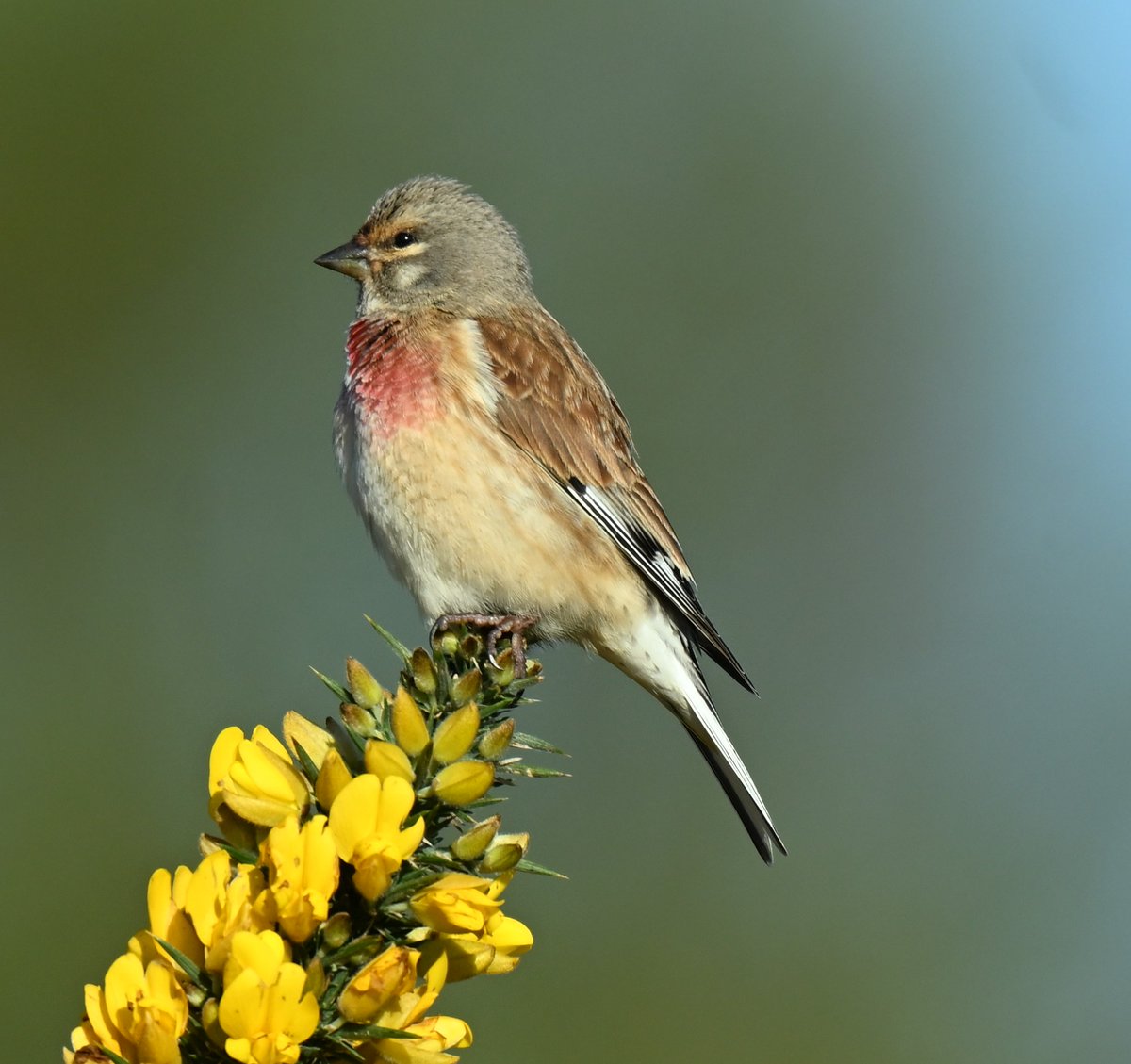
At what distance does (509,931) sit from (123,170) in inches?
271

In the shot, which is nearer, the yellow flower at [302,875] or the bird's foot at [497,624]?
the yellow flower at [302,875]

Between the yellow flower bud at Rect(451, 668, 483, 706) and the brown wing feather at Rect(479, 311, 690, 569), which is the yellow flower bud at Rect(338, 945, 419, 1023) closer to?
the yellow flower bud at Rect(451, 668, 483, 706)

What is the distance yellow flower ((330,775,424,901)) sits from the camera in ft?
5.13

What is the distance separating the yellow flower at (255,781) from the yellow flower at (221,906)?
0.09m

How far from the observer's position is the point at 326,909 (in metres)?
1.51

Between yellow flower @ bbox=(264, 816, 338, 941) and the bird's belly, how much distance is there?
256cm

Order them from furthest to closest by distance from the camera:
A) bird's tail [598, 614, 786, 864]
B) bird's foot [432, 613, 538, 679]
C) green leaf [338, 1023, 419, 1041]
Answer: bird's tail [598, 614, 786, 864] < bird's foot [432, 613, 538, 679] < green leaf [338, 1023, 419, 1041]

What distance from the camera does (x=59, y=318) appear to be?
7648 millimetres

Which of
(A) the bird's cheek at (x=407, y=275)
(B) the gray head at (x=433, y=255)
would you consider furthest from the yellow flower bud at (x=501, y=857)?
(A) the bird's cheek at (x=407, y=275)

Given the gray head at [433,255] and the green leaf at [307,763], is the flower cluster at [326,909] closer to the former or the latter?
the green leaf at [307,763]

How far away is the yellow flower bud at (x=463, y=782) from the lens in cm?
172

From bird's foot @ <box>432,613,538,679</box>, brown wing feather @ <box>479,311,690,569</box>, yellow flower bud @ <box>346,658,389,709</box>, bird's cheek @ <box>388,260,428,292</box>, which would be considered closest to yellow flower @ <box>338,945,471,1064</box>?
yellow flower bud @ <box>346,658,389,709</box>

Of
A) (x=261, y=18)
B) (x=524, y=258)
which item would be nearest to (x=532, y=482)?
(x=524, y=258)

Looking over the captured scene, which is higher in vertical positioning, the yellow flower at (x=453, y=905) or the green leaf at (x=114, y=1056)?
the yellow flower at (x=453, y=905)
